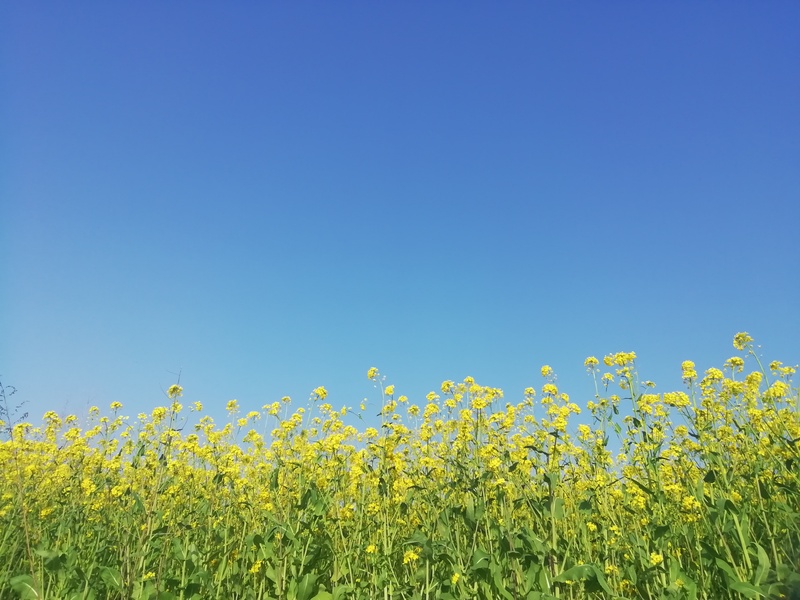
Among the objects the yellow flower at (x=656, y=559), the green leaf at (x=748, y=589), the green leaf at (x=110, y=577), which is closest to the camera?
the green leaf at (x=748, y=589)

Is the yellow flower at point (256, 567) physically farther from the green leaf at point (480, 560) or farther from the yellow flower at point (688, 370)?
the yellow flower at point (688, 370)

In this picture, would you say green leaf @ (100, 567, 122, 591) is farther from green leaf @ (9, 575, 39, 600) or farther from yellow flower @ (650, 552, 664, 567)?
yellow flower @ (650, 552, 664, 567)

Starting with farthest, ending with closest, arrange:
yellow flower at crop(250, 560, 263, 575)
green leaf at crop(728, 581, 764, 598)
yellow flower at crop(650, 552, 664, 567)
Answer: yellow flower at crop(250, 560, 263, 575) < yellow flower at crop(650, 552, 664, 567) < green leaf at crop(728, 581, 764, 598)

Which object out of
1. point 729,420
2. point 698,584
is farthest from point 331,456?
point 729,420

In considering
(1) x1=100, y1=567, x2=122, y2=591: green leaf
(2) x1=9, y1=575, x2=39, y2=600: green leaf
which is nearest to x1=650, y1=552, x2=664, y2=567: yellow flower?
(1) x1=100, y1=567, x2=122, y2=591: green leaf

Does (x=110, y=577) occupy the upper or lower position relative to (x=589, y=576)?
lower

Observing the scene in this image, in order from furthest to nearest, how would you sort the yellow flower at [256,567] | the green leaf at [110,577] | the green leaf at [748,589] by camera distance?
the yellow flower at [256,567]
the green leaf at [110,577]
the green leaf at [748,589]

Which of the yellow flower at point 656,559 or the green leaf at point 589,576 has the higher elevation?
the yellow flower at point 656,559

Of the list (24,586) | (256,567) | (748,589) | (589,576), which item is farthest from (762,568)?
(24,586)

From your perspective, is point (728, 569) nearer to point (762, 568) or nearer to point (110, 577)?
point (762, 568)

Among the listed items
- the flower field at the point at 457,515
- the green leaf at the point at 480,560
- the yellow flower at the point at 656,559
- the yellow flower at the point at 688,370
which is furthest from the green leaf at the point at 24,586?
the yellow flower at the point at 688,370

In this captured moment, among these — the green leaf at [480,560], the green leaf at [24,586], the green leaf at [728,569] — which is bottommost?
the green leaf at [24,586]

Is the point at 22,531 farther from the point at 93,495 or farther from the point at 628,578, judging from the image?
the point at 628,578

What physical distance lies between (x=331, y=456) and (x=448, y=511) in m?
1.66
